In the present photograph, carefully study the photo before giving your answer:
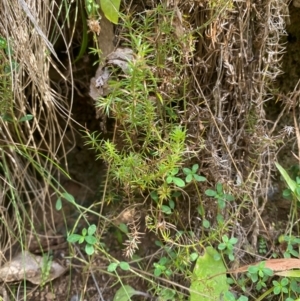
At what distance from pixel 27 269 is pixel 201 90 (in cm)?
56

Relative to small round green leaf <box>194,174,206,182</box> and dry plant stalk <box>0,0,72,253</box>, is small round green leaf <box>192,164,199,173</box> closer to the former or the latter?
small round green leaf <box>194,174,206,182</box>

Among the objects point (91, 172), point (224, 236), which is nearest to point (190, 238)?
point (224, 236)

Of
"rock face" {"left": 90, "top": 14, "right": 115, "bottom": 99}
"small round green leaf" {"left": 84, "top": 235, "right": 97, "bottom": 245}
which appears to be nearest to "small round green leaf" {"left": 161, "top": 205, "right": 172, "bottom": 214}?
"small round green leaf" {"left": 84, "top": 235, "right": 97, "bottom": 245}

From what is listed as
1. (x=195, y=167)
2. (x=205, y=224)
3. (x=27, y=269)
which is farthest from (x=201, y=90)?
(x=27, y=269)

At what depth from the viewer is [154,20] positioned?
0.85 metres

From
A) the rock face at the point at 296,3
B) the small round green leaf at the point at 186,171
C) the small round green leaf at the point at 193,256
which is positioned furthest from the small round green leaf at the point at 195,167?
the rock face at the point at 296,3

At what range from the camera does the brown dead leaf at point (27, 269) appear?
108 cm

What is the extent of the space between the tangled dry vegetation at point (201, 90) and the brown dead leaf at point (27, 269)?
0.04m

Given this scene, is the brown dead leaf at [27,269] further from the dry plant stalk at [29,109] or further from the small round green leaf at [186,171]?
the small round green leaf at [186,171]

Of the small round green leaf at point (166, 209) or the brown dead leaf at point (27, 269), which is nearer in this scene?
the small round green leaf at point (166, 209)

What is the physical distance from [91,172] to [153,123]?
1.41 ft

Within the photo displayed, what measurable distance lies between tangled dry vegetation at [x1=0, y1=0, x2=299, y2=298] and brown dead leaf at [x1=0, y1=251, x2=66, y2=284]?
0.04m

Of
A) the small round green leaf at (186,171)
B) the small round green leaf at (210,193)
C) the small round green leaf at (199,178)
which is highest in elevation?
the small round green leaf at (186,171)

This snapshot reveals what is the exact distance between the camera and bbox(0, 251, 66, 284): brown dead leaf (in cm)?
108
